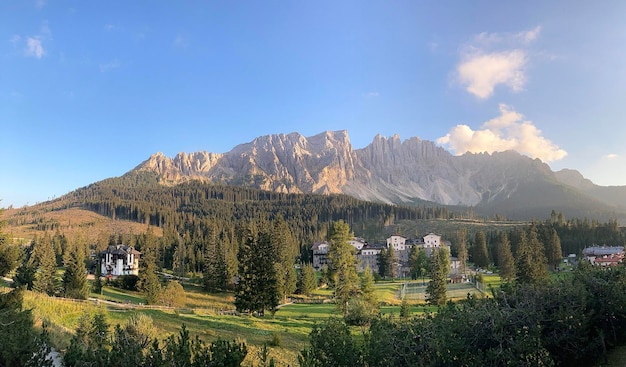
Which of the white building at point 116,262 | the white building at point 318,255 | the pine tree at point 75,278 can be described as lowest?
the white building at point 318,255

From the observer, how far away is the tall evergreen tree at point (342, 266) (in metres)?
40.0

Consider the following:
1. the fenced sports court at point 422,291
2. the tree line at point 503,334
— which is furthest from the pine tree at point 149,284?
the tree line at point 503,334

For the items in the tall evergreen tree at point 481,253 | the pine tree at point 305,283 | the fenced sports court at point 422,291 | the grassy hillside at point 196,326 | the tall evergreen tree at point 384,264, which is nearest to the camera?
the grassy hillside at point 196,326

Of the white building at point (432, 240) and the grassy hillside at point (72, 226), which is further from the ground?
the grassy hillside at point (72, 226)

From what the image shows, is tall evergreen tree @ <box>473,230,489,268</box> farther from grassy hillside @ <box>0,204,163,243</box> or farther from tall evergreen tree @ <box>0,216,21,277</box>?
grassy hillside @ <box>0,204,163,243</box>

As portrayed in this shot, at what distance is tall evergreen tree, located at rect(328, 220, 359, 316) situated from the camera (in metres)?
40.0

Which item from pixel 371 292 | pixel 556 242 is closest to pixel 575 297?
pixel 371 292

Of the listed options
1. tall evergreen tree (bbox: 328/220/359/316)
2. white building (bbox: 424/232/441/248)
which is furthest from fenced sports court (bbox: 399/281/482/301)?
white building (bbox: 424/232/441/248)

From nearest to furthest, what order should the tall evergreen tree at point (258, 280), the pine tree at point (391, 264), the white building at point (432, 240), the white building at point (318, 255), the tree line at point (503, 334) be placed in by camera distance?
the tree line at point (503, 334) → the tall evergreen tree at point (258, 280) → the pine tree at point (391, 264) → the white building at point (318, 255) → the white building at point (432, 240)

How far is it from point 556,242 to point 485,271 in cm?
1826

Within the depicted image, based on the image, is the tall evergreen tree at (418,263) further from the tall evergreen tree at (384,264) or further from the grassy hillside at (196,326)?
the grassy hillside at (196,326)

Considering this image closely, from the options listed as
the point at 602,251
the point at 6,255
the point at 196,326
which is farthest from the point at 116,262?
the point at 602,251

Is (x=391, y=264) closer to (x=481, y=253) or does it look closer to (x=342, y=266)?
(x=481, y=253)

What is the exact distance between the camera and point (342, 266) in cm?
4078
